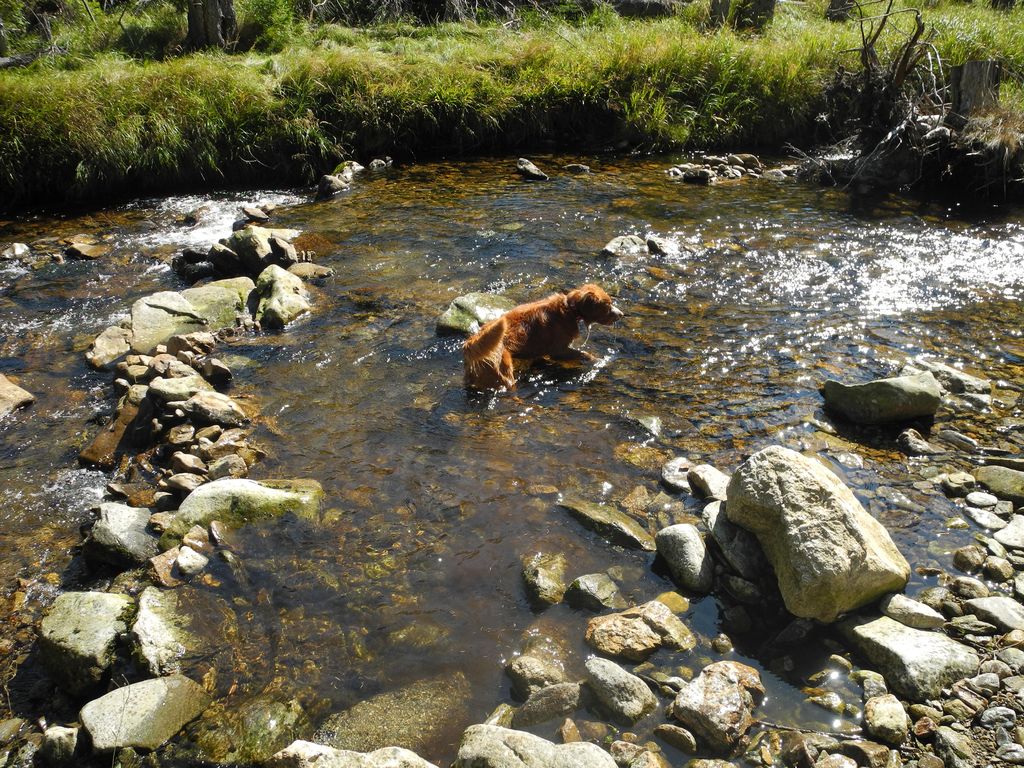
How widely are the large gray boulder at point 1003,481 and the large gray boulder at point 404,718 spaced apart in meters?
4.29

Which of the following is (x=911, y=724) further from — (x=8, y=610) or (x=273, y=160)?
(x=273, y=160)

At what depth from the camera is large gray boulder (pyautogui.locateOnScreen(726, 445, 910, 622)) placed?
13.5 feet

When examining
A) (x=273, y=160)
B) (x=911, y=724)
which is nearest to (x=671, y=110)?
(x=273, y=160)

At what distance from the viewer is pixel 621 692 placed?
3777 mm

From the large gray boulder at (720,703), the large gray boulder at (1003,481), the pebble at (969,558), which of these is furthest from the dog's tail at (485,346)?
the large gray boulder at (1003,481)

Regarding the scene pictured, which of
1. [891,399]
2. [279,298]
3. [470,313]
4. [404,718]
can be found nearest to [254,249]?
[279,298]

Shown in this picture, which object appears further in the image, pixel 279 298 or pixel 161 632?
pixel 279 298

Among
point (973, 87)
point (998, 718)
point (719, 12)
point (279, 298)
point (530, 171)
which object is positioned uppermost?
point (719, 12)

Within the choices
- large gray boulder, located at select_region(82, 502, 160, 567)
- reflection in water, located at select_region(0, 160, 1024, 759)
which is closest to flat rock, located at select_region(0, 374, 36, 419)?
reflection in water, located at select_region(0, 160, 1024, 759)

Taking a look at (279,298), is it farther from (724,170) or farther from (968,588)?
(724,170)

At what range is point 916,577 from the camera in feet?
15.0

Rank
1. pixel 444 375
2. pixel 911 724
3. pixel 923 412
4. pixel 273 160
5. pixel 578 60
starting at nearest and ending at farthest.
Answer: pixel 911 724 < pixel 923 412 < pixel 444 375 < pixel 273 160 < pixel 578 60

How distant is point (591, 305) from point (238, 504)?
4.22 m

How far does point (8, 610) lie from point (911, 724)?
5.51 m
